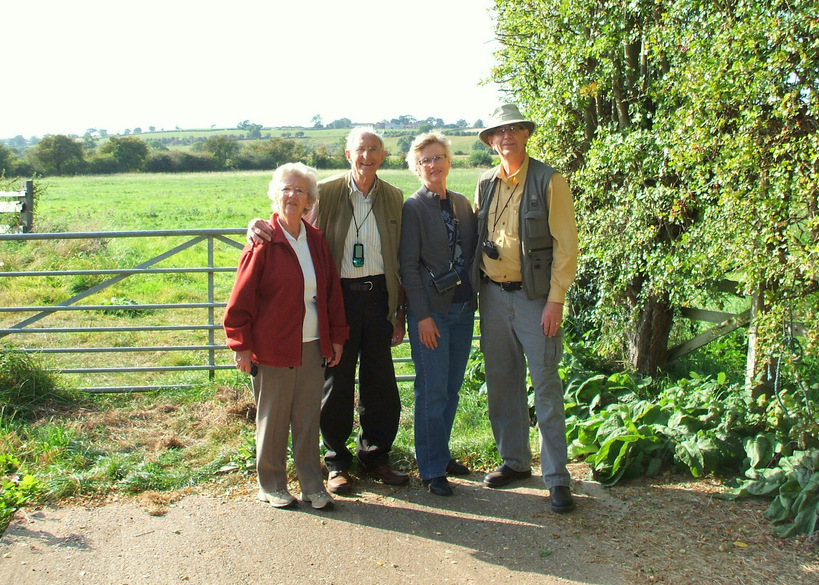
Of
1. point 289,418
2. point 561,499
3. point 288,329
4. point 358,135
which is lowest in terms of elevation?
point 561,499

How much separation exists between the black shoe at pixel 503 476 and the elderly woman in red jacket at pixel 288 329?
0.99 metres

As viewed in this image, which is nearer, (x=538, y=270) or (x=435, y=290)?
(x=538, y=270)

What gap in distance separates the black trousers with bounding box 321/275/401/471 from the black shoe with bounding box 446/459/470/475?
41cm

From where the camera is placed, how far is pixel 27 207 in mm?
15898

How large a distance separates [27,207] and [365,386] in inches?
551

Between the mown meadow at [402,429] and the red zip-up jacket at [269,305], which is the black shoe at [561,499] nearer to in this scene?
the mown meadow at [402,429]

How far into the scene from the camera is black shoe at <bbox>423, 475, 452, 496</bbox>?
442 cm

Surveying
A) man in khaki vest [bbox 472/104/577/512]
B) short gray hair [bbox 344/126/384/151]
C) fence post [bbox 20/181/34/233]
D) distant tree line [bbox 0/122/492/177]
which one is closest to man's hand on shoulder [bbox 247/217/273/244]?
short gray hair [bbox 344/126/384/151]

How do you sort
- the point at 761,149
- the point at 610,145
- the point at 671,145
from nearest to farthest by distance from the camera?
the point at 761,149, the point at 671,145, the point at 610,145

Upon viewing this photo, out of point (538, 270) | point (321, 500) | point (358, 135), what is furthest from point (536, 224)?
point (321, 500)

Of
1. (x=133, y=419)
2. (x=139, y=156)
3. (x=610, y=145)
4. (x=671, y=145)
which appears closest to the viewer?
(x=671, y=145)

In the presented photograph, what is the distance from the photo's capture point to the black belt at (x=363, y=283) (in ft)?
14.4

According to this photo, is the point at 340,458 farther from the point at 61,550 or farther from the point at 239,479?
the point at 61,550

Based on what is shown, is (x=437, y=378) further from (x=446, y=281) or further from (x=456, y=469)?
(x=456, y=469)
